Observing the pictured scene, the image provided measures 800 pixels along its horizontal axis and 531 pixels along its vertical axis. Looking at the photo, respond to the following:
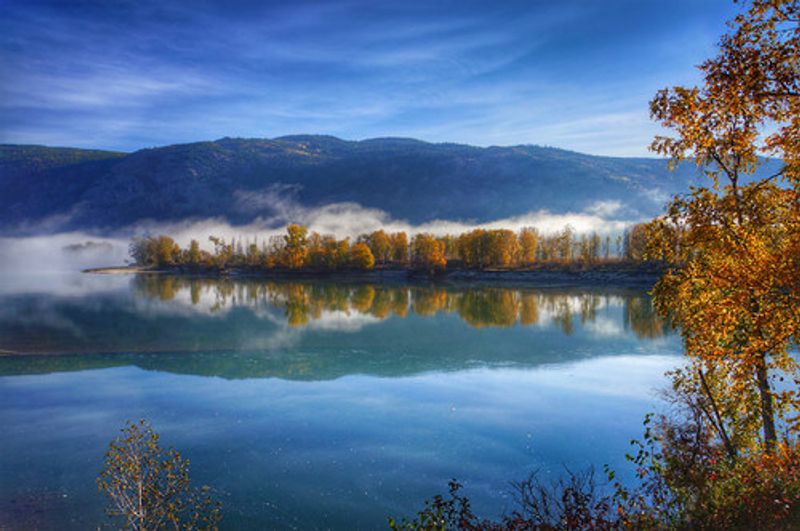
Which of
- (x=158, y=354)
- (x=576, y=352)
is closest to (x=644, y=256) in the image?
(x=576, y=352)

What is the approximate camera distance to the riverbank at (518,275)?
11556 cm

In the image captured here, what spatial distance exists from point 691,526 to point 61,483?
697 inches

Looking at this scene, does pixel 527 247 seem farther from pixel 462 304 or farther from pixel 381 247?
pixel 462 304

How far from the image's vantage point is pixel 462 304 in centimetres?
7450

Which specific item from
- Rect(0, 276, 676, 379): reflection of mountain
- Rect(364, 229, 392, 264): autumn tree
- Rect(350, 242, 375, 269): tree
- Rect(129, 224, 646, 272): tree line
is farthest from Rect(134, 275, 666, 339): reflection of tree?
Rect(364, 229, 392, 264): autumn tree

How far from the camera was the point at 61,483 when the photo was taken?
1709cm

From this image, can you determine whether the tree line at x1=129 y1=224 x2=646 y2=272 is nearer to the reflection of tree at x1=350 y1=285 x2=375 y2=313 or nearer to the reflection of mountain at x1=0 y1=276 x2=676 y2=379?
the reflection of tree at x1=350 y1=285 x2=375 y2=313

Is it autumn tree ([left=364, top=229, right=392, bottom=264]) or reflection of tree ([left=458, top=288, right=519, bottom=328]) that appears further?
autumn tree ([left=364, top=229, right=392, bottom=264])

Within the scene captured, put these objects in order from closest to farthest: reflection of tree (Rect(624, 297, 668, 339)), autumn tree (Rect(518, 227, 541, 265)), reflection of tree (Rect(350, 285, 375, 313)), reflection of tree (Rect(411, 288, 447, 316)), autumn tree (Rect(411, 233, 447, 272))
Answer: reflection of tree (Rect(624, 297, 668, 339)) → reflection of tree (Rect(411, 288, 447, 316)) → reflection of tree (Rect(350, 285, 375, 313)) → autumn tree (Rect(411, 233, 447, 272)) → autumn tree (Rect(518, 227, 541, 265))

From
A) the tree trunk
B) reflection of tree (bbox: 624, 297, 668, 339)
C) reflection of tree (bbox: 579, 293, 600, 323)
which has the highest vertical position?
the tree trunk

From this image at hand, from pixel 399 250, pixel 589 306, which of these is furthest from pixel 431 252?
pixel 589 306

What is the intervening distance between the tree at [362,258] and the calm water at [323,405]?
93642mm

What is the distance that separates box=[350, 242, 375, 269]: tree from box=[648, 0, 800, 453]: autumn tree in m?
140

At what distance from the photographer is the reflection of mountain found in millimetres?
35812
